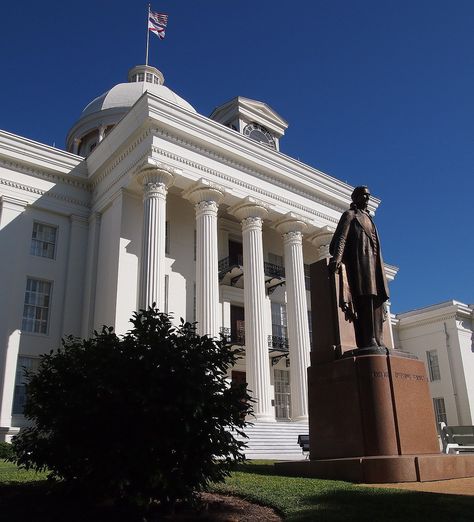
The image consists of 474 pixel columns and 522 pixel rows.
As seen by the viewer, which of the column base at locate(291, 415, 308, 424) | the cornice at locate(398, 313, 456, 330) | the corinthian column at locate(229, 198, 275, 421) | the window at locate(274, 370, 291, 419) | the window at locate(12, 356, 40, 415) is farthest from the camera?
the cornice at locate(398, 313, 456, 330)

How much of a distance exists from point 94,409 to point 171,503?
1424 millimetres

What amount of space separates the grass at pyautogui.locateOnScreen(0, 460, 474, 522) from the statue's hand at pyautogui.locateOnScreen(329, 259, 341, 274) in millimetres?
3647

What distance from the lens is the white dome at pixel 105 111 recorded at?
37.2 metres

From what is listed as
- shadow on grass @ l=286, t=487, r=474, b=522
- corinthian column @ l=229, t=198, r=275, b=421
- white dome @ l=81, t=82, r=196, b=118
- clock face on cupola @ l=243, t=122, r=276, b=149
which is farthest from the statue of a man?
white dome @ l=81, t=82, r=196, b=118

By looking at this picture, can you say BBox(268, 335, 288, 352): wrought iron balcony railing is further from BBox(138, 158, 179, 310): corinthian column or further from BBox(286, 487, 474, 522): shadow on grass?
BBox(286, 487, 474, 522): shadow on grass

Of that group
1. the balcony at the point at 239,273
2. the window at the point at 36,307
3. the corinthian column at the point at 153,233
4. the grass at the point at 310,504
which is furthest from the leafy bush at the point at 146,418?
the balcony at the point at 239,273

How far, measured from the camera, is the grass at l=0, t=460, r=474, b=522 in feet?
18.1

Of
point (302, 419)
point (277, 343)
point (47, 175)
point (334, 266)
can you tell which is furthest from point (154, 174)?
point (334, 266)

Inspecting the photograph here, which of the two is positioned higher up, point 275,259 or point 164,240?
point 275,259

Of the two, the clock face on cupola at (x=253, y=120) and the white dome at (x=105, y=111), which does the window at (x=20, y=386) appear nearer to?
the clock face on cupola at (x=253, y=120)

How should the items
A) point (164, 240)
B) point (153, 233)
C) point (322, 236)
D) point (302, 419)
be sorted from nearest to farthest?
point (153, 233)
point (164, 240)
point (302, 419)
point (322, 236)

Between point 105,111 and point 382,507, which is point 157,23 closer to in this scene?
point 105,111

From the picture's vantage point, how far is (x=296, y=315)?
25.3 m

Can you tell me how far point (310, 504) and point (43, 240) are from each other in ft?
70.2
